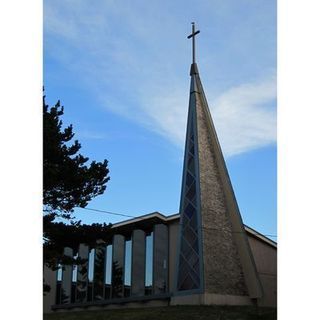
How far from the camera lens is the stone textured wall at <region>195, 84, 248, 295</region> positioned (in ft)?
46.0

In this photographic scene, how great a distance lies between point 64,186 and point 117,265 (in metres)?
7.45

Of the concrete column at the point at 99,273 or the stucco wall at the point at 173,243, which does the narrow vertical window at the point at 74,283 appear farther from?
the stucco wall at the point at 173,243

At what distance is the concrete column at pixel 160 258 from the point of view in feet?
58.2

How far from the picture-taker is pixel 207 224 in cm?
1459

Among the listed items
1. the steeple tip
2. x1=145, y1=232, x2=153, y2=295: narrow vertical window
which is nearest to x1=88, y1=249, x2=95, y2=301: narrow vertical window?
x1=145, y1=232, x2=153, y2=295: narrow vertical window

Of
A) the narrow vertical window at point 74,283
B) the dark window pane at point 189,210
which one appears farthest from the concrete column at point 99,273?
the dark window pane at point 189,210

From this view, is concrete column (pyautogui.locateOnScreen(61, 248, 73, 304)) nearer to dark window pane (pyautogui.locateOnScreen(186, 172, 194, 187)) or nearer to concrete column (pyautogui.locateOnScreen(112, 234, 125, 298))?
concrete column (pyautogui.locateOnScreen(112, 234, 125, 298))

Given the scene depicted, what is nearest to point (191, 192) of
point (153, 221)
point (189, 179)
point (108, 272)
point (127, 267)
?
point (189, 179)

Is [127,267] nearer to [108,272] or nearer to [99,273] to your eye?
[108,272]

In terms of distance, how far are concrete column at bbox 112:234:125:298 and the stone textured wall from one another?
6.14 metres
